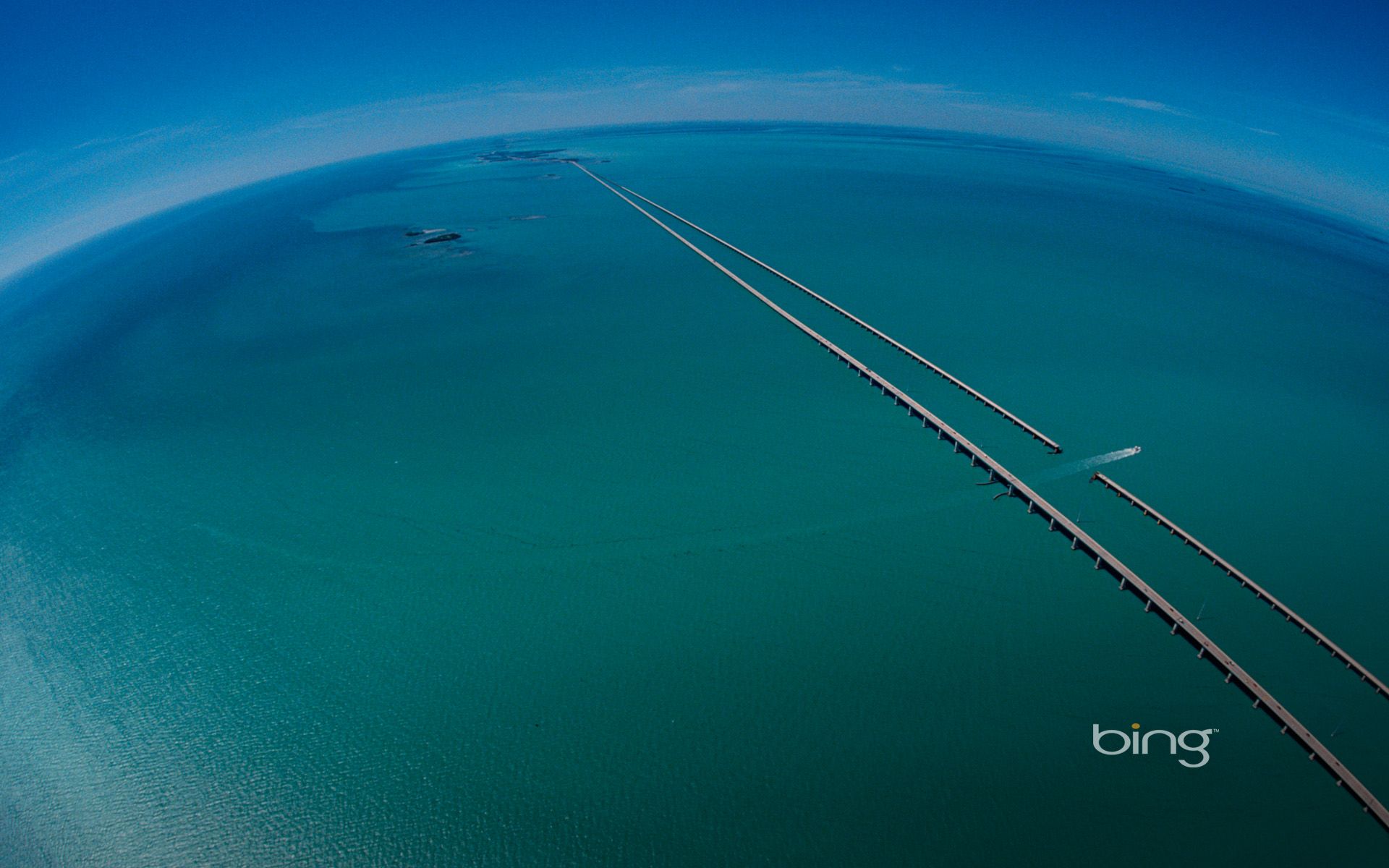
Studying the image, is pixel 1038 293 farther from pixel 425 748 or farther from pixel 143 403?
pixel 143 403

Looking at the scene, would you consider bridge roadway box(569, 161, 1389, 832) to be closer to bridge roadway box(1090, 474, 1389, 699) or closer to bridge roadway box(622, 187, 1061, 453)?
bridge roadway box(1090, 474, 1389, 699)

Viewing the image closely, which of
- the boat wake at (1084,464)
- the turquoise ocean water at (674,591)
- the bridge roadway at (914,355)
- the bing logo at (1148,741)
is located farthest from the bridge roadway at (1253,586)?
the bing logo at (1148,741)

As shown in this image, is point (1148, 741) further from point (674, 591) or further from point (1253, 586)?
point (674, 591)

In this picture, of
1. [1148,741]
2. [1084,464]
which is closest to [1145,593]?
[1148,741]

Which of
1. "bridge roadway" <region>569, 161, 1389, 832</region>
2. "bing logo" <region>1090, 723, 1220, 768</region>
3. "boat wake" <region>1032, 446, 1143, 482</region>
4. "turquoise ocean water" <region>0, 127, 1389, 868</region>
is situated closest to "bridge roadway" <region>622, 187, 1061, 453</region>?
"turquoise ocean water" <region>0, 127, 1389, 868</region>

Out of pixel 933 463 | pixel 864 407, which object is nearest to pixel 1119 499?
pixel 933 463
